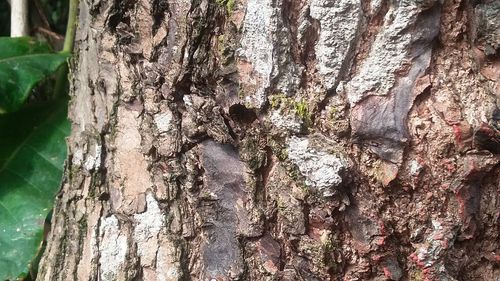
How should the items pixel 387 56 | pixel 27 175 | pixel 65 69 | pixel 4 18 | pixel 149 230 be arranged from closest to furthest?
pixel 387 56
pixel 149 230
pixel 27 175
pixel 65 69
pixel 4 18

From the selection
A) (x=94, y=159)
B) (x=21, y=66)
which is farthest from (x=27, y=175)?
(x=94, y=159)

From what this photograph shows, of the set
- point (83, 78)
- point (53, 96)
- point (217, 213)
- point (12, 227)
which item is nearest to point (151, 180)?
point (217, 213)

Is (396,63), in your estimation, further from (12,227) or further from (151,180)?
(12,227)

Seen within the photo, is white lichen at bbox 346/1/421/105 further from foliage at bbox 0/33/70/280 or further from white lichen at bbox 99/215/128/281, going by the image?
foliage at bbox 0/33/70/280

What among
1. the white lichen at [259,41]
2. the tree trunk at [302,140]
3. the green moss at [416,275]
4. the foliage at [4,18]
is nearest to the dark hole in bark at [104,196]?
the tree trunk at [302,140]

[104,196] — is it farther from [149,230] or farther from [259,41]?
[259,41]

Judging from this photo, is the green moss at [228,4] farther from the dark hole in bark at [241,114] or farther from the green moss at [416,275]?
the green moss at [416,275]

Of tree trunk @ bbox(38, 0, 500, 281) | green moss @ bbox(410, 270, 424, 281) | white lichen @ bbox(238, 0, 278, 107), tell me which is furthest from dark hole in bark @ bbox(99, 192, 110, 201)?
green moss @ bbox(410, 270, 424, 281)
